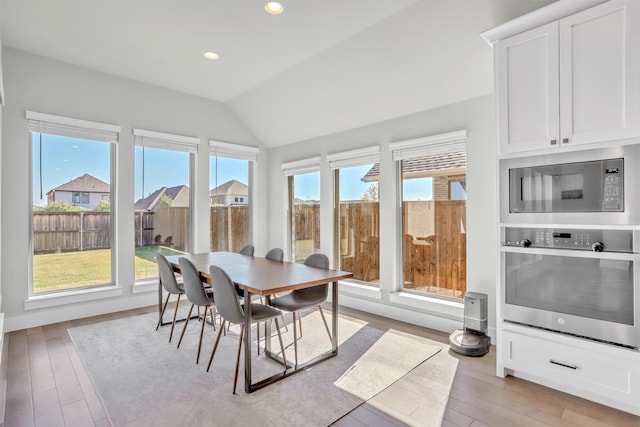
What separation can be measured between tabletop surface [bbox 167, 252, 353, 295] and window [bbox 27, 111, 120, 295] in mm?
1246

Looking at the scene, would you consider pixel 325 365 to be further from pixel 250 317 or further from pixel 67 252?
pixel 67 252

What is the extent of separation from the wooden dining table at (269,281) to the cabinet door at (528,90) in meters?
1.66

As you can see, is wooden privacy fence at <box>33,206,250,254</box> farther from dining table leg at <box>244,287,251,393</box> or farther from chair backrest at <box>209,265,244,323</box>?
dining table leg at <box>244,287,251,393</box>

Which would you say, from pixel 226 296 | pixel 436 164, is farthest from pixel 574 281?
pixel 226 296

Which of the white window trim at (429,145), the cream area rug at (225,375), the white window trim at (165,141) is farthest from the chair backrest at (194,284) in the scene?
the white window trim at (429,145)

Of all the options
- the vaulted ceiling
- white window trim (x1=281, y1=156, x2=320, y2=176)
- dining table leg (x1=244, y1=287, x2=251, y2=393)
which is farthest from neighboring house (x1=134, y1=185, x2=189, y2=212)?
dining table leg (x1=244, y1=287, x2=251, y2=393)

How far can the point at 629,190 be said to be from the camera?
6.72 ft

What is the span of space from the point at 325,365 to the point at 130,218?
319cm

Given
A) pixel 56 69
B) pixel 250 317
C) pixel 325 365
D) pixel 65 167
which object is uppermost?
pixel 56 69

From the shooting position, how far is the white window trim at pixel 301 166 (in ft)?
16.5

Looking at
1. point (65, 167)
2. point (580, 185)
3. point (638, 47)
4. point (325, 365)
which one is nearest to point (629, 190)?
point (580, 185)

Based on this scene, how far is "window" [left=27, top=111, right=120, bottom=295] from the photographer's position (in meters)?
3.80

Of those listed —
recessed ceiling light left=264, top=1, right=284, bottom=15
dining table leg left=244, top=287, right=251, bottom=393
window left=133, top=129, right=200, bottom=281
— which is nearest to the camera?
dining table leg left=244, top=287, right=251, bottom=393

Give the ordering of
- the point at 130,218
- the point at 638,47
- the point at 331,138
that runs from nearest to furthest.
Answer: the point at 638,47 < the point at 130,218 < the point at 331,138
